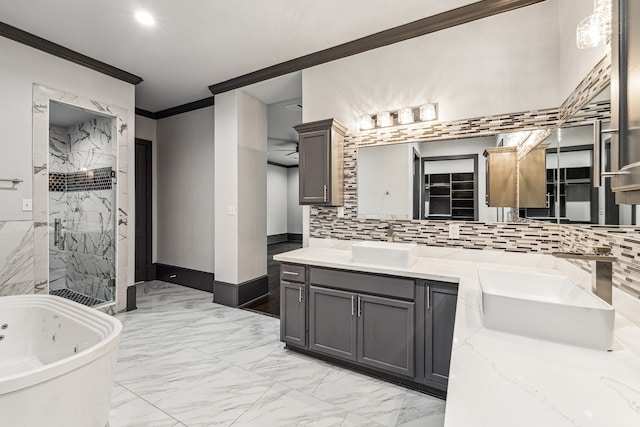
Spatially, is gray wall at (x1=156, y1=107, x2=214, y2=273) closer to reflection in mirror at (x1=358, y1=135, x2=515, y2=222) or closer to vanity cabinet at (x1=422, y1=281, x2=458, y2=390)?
reflection in mirror at (x1=358, y1=135, x2=515, y2=222)

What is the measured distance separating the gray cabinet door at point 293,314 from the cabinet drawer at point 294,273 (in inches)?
1.8

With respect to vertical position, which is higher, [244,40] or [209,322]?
[244,40]


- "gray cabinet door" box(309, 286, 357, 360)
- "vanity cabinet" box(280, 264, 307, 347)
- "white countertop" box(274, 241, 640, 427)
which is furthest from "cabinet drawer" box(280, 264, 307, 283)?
"white countertop" box(274, 241, 640, 427)

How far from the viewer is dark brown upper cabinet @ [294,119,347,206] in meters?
2.81

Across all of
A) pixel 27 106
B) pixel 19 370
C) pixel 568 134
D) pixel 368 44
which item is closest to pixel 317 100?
pixel 368 44

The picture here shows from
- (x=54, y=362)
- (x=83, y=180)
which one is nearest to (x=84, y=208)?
(x=83, y=180)

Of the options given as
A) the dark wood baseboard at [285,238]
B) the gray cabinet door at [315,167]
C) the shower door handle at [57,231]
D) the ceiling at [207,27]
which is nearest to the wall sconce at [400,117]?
the gray cabinet door at [315,167]

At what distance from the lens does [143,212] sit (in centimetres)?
502

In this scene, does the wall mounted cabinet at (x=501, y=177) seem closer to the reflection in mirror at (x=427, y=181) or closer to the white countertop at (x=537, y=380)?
the reflection in mirror at (x=427, y=181)

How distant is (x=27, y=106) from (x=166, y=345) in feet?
8.73

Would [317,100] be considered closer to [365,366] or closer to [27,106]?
[365,366]

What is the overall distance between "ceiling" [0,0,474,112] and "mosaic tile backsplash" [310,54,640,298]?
3.19 ft

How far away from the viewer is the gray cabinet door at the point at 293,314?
256cm

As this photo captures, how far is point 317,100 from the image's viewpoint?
3.17 metres
